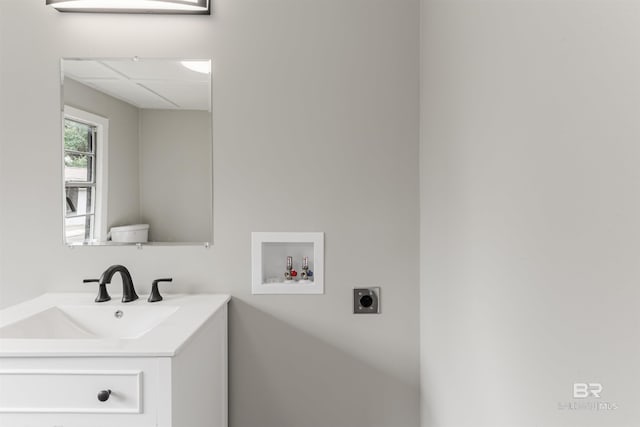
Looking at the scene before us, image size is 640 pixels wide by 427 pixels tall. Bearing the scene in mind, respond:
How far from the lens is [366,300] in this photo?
66.2 inches

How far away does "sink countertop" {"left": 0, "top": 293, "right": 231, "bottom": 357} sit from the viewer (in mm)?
1071

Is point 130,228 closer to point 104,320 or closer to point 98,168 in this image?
point 98,168

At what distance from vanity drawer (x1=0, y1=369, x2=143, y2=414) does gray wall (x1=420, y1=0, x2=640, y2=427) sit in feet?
2.98

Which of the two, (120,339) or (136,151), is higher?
(136,151)

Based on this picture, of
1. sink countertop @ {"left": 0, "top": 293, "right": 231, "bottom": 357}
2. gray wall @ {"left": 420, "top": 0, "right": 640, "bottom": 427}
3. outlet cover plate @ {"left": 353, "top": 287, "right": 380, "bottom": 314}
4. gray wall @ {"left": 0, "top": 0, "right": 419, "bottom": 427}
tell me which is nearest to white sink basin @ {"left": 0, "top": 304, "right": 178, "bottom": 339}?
sink countertop @ {"left": 0, "top": 293, "right": 231, "bottom": 357}

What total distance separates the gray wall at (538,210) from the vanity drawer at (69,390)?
2.98ft

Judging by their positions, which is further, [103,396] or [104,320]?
[104,320]

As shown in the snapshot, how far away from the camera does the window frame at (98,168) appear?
5.48 ft

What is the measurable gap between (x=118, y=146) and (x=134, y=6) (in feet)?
1.82

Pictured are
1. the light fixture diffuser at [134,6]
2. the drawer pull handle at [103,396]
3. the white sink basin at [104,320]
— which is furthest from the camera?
the light fixture diffuser at [134,6]

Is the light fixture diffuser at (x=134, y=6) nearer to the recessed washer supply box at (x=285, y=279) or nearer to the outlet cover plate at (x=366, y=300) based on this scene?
the recessed washer supply box at (x=285, y=279)

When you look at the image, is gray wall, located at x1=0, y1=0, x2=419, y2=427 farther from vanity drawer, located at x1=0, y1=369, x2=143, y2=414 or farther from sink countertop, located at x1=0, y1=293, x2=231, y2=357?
vanity drawer, located at x1=0, y1=369, x2=143, y2=414

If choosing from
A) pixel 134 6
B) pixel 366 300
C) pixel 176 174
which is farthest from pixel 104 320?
pixel 134 6

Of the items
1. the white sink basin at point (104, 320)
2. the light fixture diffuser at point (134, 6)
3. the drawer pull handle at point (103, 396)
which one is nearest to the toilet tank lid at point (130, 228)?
the white sink basin at point (104, 320)
